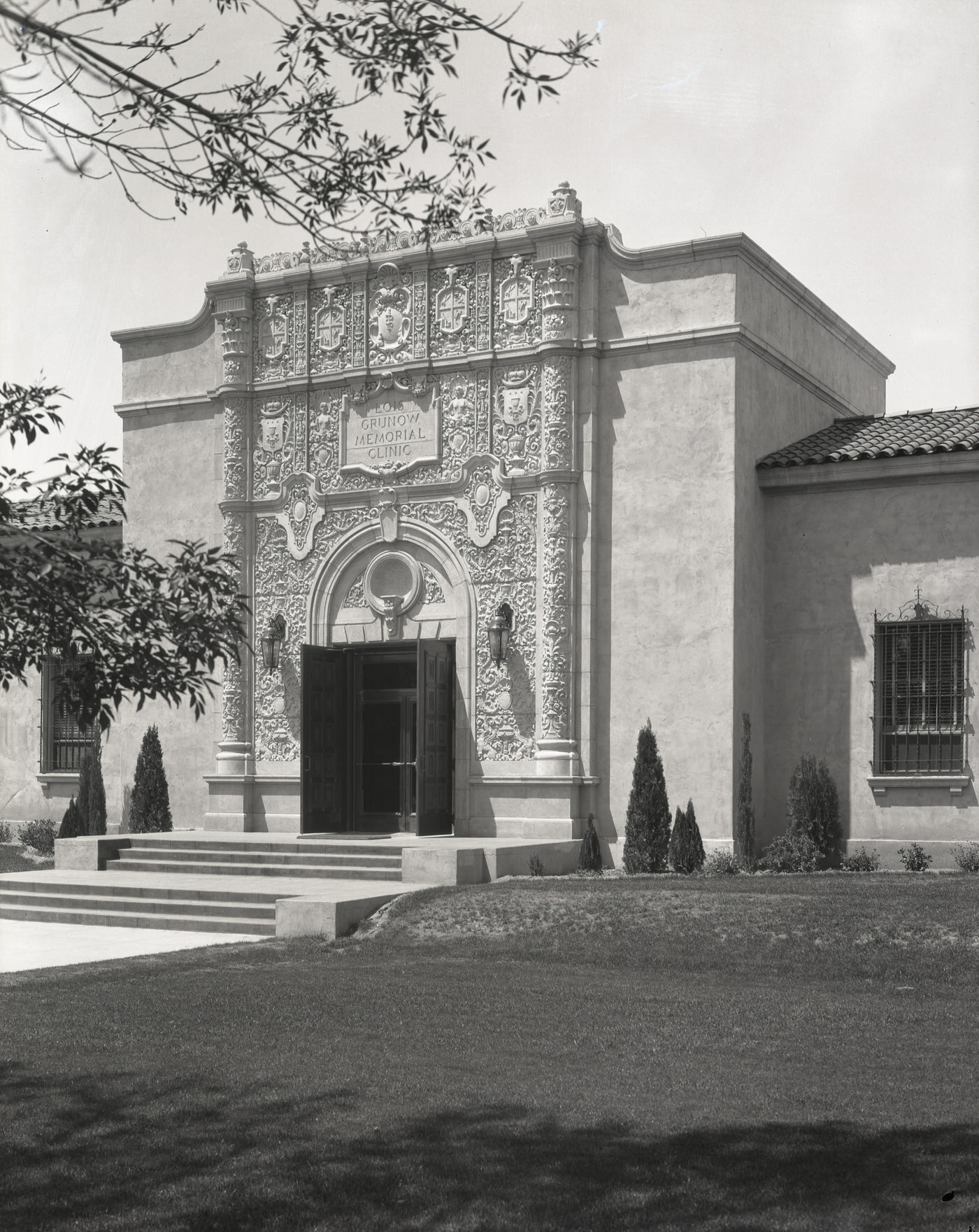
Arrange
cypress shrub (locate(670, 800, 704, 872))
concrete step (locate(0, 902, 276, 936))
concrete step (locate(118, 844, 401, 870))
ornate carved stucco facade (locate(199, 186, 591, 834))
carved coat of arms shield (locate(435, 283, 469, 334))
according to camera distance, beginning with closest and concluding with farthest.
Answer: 1. concrete step (locate(0, 902, 276, 936))
2. concrete step (locate(118, 844, 401, 870))
3. cypress shrub (locate(670, 800, 704, 872))
4. ornate carved stucco facade (locate(199, 186, 591, 834))
5. carved coat of arms shield (locate(435, 283, 469, 334))

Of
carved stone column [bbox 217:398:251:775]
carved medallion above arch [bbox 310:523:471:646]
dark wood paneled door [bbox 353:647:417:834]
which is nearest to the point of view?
carved medallion above arch [bbox 310:523:471:646]

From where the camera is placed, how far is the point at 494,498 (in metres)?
22.4

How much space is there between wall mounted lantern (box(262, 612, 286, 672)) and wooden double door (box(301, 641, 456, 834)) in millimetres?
972

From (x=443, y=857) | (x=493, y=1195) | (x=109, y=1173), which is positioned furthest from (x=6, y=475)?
(x=443, y=857)

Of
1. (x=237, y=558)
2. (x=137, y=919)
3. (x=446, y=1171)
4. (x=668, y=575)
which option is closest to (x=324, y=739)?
(x=237, y=558)

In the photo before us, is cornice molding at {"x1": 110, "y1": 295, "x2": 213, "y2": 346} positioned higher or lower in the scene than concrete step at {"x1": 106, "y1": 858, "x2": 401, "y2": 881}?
higher

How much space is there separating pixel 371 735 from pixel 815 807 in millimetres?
6880

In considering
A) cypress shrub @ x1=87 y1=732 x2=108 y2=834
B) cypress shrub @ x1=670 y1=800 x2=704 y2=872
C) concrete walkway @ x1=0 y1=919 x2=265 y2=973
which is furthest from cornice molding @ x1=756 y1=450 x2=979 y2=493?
cypress shrub @ x1=87 y1=732 x2=108 y2=834

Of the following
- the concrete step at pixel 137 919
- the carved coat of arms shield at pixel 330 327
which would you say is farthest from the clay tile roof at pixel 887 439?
the concrete step at pixel 137 919

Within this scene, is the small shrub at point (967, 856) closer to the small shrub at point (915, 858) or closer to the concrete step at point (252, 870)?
the small shrub at point (915, 858)

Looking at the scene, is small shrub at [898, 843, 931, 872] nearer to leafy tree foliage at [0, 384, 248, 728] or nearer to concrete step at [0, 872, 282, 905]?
concrete step at [0, 872, 282, 905]

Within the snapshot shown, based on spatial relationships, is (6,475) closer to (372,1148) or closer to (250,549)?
(372,1148)

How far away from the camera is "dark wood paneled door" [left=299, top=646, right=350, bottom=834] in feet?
74.4

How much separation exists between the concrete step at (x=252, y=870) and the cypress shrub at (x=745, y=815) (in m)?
4.63
